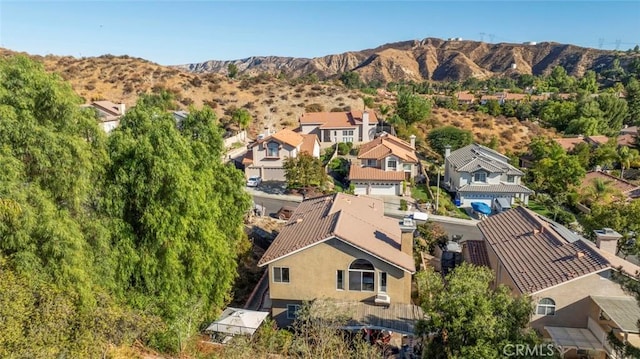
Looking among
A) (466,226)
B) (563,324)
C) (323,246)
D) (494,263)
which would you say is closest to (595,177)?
(466,226)

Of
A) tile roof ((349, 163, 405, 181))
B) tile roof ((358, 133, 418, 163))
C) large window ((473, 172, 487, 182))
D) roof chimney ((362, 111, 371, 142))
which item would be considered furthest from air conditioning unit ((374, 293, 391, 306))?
roof chimney ((362, 111, 371, 142))

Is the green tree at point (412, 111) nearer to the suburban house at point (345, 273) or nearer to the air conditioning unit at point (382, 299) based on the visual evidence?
the suburban house at point (345, 273)

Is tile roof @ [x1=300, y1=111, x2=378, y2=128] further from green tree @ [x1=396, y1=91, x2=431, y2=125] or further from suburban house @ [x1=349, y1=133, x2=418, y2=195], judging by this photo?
suburban house @ [x1=349, y1=133, x2=418, y2=195]

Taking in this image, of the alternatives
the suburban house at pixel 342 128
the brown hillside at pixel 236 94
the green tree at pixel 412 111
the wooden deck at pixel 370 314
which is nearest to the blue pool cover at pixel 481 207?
the suburban house at pixel 342 128

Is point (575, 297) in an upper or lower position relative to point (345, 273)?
lower

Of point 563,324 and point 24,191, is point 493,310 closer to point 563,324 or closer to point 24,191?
point 563,324

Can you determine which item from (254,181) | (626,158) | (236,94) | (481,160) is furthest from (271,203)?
(626,158)

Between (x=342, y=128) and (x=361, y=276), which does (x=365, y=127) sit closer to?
(x=342, y=128)
